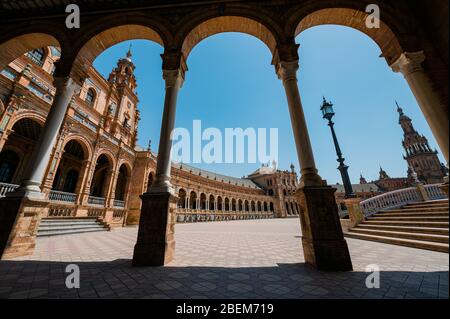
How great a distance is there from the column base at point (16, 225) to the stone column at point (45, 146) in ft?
0.74

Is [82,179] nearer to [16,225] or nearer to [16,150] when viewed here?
[16,150]

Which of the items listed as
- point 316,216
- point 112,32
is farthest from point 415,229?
point 112,32

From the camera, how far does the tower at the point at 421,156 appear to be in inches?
1809

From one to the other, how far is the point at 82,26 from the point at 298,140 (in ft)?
26.4

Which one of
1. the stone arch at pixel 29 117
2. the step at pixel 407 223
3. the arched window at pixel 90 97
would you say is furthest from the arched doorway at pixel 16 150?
the step at pixel 407 223

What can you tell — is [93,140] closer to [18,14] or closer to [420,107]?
[18,14]

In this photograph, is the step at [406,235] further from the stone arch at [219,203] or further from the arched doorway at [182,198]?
the stone arch at [219,203]

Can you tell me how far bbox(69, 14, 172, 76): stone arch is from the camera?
575cm

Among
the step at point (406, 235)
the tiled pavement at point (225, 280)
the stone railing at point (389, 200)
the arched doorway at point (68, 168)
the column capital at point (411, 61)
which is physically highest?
the arched doorway at point (68, 168)

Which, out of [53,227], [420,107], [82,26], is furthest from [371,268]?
[53,227]

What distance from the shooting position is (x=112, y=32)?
604 cm

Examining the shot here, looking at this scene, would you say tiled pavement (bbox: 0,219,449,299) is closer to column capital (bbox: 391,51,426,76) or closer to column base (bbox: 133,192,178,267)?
column base (bbox: 133,192,178,267)

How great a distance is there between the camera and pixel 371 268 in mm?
3475

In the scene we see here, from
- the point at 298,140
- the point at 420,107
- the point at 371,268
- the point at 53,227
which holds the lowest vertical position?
the point at 371,268
